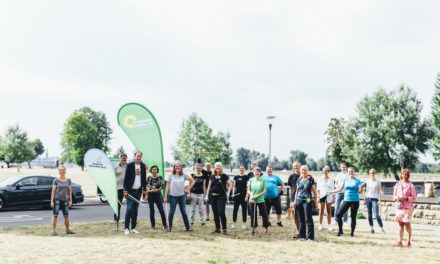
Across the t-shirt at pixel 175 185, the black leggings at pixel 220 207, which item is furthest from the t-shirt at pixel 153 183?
the black leggings at pixel 220 207

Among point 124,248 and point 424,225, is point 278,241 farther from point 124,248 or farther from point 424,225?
point 424,225

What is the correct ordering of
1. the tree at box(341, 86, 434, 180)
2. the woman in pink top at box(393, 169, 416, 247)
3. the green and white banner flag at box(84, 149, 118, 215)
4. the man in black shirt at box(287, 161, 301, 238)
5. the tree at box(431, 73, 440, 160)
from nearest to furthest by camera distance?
the woman in pink top at box(393, 169, 416, 247) → the man in black shirt at box(287, 161, 301, 238) → the green and white banner flag at box(84, 149, 118, 215) → the tree at box(431, 73, 440, 160) → the tree at box(341, 86, 434, 180)

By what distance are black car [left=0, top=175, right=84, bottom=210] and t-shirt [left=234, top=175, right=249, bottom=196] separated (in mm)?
→ 9156

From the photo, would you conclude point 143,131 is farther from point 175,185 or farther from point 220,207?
point 220,207

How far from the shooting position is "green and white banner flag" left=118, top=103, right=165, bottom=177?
12234 mm

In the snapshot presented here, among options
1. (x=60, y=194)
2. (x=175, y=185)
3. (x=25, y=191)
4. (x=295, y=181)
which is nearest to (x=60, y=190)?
(x=60, y=194)

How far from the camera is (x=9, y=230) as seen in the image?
1025 centimetres

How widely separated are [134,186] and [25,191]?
8.63 metres

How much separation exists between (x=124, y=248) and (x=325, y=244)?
14.1 feet

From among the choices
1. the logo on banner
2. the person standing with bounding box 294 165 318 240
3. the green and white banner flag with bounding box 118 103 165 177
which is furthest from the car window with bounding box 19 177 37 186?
the person standing with bounding box 294 165 318 240

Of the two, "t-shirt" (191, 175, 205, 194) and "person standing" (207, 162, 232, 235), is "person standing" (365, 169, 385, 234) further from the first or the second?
"t-shirt" (191, 175, 205, 194)

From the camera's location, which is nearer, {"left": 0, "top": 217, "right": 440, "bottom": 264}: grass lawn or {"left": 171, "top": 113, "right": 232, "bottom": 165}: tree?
{"left": 0, "top": 217, "right": 440, "bottom": 264}: grass lawn

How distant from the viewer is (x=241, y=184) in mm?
11453

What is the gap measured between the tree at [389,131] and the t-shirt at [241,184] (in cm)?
3132
